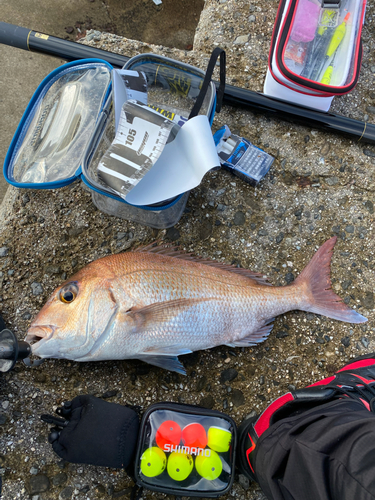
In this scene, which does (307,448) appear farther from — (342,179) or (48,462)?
(342,179)

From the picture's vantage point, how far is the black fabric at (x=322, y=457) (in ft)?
3.46

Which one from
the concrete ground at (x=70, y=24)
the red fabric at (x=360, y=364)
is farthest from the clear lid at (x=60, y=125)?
the red fabric at (x=360, y=364)

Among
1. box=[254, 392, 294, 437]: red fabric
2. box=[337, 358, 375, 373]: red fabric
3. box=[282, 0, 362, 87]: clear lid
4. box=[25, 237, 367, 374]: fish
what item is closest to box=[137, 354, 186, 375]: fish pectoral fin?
box=[25, 237, 367, 374]: fish

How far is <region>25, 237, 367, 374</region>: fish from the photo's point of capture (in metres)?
1.58

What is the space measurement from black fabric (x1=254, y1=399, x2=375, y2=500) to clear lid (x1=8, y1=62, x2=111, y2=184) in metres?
1.65

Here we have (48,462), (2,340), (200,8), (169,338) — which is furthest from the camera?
(200,8)

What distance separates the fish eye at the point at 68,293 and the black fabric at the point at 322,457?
1122mm

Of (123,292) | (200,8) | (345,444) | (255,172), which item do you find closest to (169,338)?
(123,292)

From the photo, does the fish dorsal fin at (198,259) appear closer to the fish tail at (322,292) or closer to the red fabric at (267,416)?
the fish tail at (322,292)

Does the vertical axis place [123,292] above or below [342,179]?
below

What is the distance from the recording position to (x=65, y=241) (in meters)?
2.08

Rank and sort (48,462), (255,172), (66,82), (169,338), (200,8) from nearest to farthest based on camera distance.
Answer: (169,338), (48,462), (66,82), (255,172), (200,8)

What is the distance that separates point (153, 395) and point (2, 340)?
877 millimetres

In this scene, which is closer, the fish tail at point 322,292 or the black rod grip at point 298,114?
the fish tail at point 322,292
